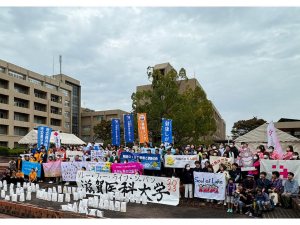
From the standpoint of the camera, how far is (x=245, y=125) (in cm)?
7131

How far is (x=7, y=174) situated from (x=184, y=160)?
31.9ft

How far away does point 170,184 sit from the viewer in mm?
12828

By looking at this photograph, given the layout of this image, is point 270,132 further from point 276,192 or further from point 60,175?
point 60,175

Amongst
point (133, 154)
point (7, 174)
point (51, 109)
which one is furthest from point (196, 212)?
point (51, 109)

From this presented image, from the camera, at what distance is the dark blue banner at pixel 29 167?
59.5 ft

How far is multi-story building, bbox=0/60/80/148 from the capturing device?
183 feet

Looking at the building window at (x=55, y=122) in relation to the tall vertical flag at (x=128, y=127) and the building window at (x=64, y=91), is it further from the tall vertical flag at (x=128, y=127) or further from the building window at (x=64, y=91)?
the tall vertical flag at (x=128, y=127)

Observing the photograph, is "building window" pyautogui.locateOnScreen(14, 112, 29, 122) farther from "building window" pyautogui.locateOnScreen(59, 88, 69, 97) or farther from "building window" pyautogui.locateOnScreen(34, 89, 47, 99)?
"building window" pyautogui.locateOnScreen(59, 88, 69, 97)

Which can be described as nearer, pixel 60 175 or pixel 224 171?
pixel 224 171

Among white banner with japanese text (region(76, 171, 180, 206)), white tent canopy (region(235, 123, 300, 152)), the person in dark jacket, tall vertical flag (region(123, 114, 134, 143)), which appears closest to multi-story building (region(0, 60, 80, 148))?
tall vertical flag (region(123, 114, 134, 143))

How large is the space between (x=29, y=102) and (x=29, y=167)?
4632 centimetres

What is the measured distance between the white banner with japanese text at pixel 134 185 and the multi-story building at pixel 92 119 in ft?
234

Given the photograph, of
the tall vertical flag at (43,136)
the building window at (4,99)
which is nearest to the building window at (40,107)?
the building window at (4,99)

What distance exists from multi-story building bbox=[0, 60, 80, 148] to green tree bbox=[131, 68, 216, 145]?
3106 cm
